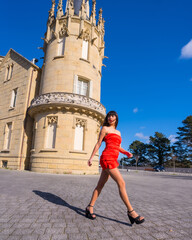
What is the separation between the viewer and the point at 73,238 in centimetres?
216

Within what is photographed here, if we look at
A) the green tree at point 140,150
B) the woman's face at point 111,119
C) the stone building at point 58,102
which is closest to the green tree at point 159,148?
the green tree at point 140,150

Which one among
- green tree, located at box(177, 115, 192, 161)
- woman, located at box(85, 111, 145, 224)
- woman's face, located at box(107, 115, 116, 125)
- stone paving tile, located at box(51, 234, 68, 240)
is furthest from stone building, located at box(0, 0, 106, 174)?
green tree, located at box(177, 115, 192, 161)

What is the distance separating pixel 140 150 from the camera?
62.1 metres

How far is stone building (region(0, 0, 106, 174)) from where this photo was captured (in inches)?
516

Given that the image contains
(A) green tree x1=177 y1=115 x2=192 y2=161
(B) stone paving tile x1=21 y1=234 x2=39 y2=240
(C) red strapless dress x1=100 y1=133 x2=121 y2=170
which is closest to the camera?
(B) stone paving tile x1=21 y1=234 x2=39 y2=240

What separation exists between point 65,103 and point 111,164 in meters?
10.8

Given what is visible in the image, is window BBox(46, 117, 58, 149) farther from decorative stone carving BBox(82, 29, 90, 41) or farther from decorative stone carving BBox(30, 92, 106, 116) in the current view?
decorative stone carving BBox(82, 29, 90, 41)

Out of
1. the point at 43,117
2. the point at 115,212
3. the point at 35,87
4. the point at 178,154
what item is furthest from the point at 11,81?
the point at 178,154

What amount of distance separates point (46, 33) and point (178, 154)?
49646 mm

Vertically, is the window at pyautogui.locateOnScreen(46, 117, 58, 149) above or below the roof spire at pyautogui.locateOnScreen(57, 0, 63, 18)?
below

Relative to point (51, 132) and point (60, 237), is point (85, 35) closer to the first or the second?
point (51, 132)

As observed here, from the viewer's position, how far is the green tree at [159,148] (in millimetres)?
54188

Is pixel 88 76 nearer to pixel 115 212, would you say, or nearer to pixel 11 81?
pixel 11 81

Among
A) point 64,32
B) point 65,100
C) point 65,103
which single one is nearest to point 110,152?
point 65,103
